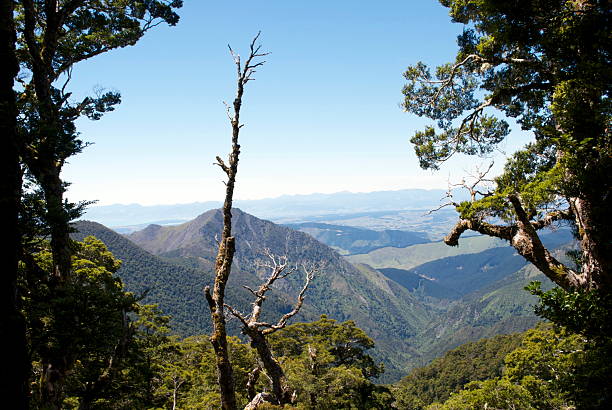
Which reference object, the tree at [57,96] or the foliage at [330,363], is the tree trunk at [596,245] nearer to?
the tree at [57,96]

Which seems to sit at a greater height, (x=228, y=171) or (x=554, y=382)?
(x=228, y=171)

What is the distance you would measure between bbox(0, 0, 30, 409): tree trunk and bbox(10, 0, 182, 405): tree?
1.00 feet

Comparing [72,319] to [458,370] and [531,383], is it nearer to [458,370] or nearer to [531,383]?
[531,383]

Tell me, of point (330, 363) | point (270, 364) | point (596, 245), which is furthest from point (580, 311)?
point (330, 363)

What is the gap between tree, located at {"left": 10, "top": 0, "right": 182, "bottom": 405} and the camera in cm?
798

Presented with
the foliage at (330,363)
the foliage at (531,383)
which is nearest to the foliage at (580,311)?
the foliage at (531,383)

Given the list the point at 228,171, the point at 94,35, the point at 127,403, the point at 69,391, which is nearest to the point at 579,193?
the point at 228,171

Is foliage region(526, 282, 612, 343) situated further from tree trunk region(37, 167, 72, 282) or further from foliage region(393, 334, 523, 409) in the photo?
foliage region(393, 334, 523, 409)

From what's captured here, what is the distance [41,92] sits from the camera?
967 cm

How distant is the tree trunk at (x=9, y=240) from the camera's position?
5250mm

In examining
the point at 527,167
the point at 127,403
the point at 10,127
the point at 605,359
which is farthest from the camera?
the point at 127,403

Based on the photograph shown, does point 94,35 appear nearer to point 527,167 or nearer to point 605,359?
point 527,167

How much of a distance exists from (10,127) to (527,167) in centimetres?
1190

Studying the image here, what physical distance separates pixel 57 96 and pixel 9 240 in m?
7.32
